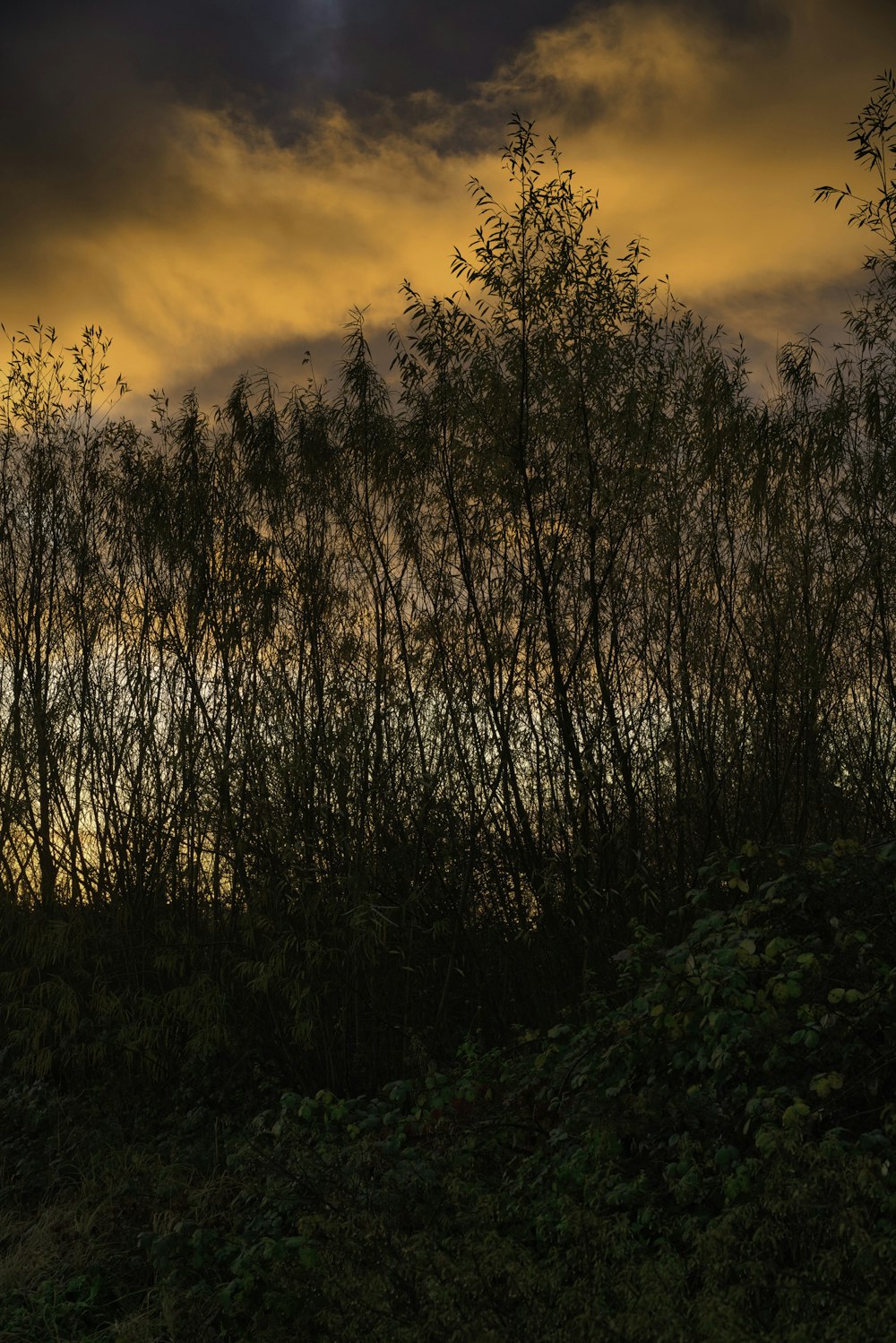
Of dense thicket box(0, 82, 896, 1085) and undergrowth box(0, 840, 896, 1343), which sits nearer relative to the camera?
undergrowth box(0, 840, 896, 1343)

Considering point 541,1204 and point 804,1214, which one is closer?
point 804,1214

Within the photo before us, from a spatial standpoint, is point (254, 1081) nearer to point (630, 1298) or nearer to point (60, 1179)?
point (60, 1179)

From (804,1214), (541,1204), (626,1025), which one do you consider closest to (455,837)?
(626,1025)

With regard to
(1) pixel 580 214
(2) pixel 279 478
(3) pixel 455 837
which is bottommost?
(3) pixel 455 837

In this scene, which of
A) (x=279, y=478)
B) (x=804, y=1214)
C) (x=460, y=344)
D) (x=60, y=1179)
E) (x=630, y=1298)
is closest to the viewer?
(x=630, y=1298)

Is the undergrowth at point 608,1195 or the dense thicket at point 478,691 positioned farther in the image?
the dense thicket at point 478,691

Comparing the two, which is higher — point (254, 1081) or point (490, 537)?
point (490, 537)

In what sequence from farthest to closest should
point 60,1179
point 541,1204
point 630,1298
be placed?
point 60,1179
point 541,1204
point 630,1298

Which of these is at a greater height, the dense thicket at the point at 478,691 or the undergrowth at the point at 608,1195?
the dense thicket at the point at 478,691

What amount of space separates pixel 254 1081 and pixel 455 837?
1.66m

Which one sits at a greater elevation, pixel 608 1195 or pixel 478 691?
pixel 478 691

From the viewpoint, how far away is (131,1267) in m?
3.72

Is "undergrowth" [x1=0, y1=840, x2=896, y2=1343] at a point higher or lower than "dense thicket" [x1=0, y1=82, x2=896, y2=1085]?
lower

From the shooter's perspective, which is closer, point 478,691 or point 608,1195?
point 608,1195
